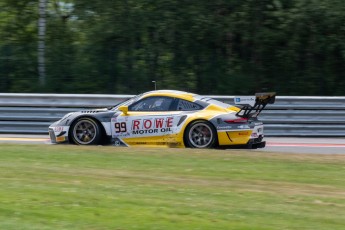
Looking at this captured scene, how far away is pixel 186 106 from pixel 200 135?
2.35 feet

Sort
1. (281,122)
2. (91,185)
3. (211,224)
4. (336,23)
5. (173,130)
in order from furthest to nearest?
1. (336,23)
2. (281,122)
3. (173,130)
4. (91,185)
5. (211,224)

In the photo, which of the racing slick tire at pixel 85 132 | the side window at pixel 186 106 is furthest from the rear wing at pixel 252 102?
the racing slick tire at pixel 85 132

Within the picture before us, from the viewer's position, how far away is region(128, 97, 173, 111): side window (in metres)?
14.9

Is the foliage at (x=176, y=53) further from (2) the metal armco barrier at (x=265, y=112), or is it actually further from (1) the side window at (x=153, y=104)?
(1) the side window at (x=153, y=104)

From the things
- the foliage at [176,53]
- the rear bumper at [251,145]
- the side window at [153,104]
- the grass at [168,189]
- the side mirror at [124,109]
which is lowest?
the grass at [168,189]

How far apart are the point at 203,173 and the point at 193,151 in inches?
110

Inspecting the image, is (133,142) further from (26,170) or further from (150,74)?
(150,74)

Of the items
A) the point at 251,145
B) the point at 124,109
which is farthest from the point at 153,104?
the point at 251,145

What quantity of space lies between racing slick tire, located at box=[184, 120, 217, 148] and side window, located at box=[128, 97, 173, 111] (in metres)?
0.75

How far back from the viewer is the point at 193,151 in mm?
13344

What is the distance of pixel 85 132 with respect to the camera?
15.1m

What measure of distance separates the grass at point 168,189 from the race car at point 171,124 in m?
1.01

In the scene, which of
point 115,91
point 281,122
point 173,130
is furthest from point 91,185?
point 115,91

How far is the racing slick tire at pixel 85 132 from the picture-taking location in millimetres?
14953
